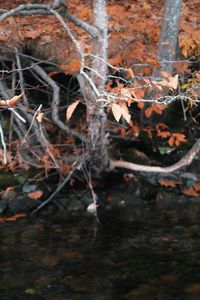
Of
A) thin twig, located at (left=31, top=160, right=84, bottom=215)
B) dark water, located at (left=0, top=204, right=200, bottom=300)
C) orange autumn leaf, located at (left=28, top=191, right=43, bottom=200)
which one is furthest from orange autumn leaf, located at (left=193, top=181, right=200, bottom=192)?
orange autumn leaf, located at (left=28, top=191, right=43, bottom=200)

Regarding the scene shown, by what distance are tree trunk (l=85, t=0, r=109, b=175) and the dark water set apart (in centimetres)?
101

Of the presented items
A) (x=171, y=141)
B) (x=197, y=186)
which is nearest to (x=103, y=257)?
(x=197, y=186)

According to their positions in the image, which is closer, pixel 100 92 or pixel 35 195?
pixel 100 92

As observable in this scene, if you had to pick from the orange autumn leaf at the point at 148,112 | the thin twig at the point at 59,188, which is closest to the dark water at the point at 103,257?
the thin twig at the point at 59,188

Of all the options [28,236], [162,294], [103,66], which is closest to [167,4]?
[103,66]

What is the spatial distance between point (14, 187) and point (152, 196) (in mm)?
2245

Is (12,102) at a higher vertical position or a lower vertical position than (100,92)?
higher

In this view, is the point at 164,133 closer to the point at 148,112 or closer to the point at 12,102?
the point at 148,112

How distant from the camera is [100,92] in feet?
18.8

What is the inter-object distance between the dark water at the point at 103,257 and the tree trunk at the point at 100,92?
1008 mm

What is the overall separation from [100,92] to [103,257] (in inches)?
81.5

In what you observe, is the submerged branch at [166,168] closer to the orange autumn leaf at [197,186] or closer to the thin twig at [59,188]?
the thin twig at [59,188]

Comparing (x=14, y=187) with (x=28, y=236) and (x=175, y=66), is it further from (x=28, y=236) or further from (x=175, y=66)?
(x=175, y=66)

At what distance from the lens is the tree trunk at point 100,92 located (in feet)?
19.5
